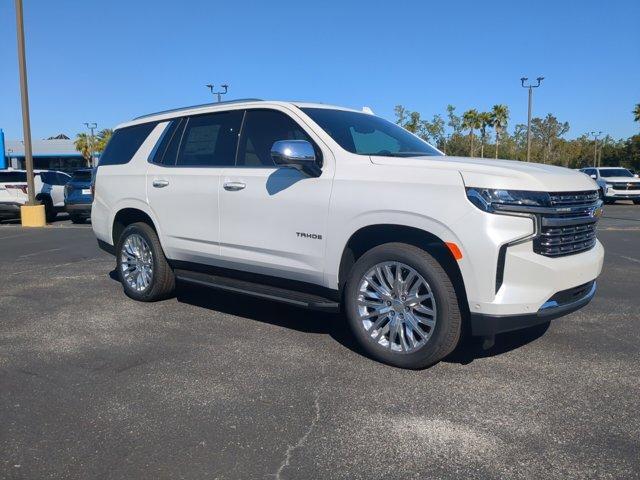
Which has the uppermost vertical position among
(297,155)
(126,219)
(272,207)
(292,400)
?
(297,155)

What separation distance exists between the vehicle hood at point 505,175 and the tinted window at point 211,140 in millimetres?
1584

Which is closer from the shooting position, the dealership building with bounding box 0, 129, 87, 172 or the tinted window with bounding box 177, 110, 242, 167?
the tinted window with bounding box 177, 110, 242, 167

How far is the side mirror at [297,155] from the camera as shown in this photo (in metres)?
4.21

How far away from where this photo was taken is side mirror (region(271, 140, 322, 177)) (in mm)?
4211

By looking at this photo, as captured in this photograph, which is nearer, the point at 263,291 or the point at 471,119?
the point at 263,291

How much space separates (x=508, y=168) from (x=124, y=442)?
2933 millimetres

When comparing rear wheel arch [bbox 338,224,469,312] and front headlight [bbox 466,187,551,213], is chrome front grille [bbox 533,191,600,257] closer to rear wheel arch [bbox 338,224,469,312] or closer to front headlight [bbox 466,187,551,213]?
front headlight [bbox 466,187,551,213]

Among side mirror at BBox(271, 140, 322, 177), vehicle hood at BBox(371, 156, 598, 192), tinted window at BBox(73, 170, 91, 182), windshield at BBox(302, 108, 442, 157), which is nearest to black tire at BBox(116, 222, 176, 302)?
side mirror at BBox(271, 140, 322, 177)

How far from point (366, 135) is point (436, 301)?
1777 mm

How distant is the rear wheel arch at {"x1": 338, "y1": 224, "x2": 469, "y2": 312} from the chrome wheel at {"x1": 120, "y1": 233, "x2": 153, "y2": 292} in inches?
97.6

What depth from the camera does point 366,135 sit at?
4.92m

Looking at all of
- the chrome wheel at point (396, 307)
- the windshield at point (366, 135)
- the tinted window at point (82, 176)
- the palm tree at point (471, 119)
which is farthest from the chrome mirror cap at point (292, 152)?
the palm tree at point (471, 119)

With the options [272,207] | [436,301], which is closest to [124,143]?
[272,207]

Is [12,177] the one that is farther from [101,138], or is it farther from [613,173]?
[101,138]
